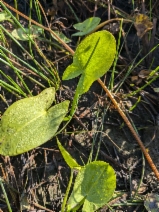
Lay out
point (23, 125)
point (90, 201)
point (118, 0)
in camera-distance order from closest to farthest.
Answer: point (90, 201) → point (23, 125) → point (118, 0)

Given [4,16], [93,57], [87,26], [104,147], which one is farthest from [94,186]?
[4,16]

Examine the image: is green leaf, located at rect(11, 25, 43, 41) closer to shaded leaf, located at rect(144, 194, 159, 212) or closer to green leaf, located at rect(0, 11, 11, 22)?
green leaf, located at rect(0, 11, 11, 22)

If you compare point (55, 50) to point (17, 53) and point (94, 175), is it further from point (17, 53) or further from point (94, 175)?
point (94, 175)

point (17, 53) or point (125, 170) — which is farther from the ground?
point (17, 53)

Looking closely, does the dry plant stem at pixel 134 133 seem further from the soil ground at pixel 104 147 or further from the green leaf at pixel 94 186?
the green leaf at pixel 94 186

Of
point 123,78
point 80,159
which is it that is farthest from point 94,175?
point 123,78
